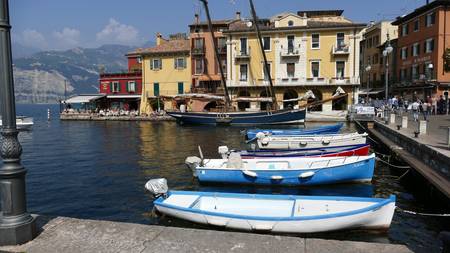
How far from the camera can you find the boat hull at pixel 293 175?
16.0 metres

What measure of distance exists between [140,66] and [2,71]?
229 ft

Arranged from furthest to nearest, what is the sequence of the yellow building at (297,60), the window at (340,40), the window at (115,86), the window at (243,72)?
the window at (115,86)
the window at (243,72)
the window at (340,40)
the yellow building at (297,60)

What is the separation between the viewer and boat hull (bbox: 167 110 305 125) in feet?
155

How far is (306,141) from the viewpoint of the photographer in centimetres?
2594

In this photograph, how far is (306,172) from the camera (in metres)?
15.9

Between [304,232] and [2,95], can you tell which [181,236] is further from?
[304,232]

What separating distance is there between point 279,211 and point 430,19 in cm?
4904

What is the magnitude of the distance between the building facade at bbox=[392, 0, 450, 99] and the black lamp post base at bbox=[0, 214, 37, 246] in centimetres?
4551

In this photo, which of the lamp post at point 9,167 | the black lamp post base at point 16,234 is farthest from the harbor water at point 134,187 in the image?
the lamp post at point 9,167

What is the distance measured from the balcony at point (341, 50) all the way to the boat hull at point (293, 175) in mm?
42697

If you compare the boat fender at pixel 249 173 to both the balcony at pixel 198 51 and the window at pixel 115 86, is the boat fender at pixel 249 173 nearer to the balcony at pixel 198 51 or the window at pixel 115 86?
the balcony at pixel 198 51

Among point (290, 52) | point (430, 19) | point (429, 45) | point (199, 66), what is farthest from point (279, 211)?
point (199, 66)

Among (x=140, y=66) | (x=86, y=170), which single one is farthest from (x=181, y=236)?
(x=140, y=66)

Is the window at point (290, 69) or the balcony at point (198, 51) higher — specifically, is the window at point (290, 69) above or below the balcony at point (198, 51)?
below
